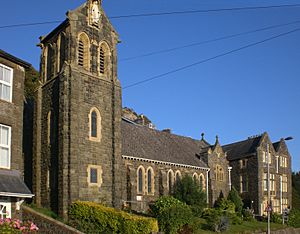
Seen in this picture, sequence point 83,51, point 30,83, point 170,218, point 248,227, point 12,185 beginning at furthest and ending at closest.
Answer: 1. point 30,83
2. point 248,227
3. point 83,51
4. point 170,218
5. point 12,185

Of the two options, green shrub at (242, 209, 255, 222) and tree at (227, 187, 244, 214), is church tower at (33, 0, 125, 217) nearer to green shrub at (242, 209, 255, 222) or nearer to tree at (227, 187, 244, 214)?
green shrub at (242, 209, 255, 222)

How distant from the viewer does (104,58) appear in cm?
3991


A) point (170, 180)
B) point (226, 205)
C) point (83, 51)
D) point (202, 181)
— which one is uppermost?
point (83, 51)

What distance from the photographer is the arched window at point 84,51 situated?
38125mm

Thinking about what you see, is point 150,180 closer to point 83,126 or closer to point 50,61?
point 83,126

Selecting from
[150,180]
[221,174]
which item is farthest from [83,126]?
[221,174]

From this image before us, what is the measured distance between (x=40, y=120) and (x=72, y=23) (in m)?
8.30

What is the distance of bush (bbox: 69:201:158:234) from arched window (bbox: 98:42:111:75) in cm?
1148

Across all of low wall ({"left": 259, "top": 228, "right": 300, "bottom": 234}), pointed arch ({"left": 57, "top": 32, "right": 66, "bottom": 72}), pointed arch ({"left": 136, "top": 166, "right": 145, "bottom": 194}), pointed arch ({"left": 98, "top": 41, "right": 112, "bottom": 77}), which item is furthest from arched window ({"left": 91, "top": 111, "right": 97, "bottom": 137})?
low wall ({"left": 259, "top": 228, "right": 300, "bottom": 234})

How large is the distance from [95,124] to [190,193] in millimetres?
15225

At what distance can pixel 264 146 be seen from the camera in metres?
60.0

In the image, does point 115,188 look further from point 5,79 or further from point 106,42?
point 5,79

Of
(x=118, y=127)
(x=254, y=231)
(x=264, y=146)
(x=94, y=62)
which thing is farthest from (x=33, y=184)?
(x=264, y=146)

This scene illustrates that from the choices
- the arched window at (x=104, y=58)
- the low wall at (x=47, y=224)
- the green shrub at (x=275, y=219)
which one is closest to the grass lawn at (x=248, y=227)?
the green shrub at (x=275, y=219)
